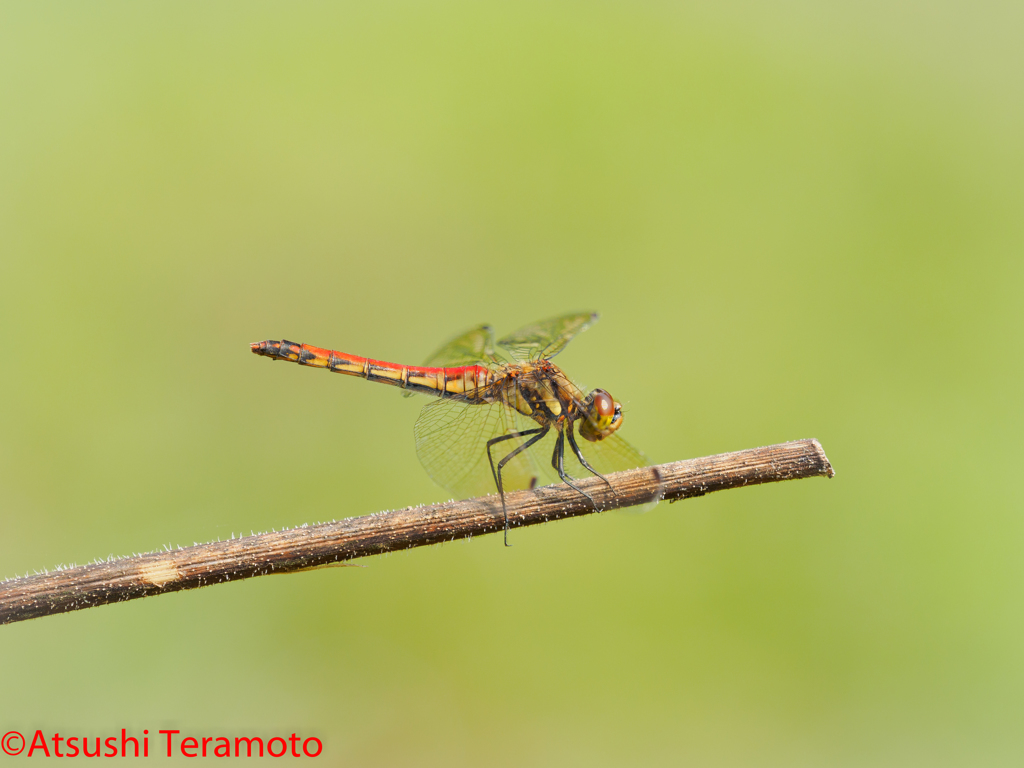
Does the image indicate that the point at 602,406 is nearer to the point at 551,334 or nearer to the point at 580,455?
the point at 580,455

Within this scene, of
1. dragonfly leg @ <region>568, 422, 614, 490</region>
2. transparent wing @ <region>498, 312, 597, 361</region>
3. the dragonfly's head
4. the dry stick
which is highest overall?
transparent wing @ <region>498, 312, 597, 361</region>

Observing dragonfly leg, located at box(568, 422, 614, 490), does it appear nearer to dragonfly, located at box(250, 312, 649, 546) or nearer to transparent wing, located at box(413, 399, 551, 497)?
dragonfly, located at box(250, 312, 649, 546)

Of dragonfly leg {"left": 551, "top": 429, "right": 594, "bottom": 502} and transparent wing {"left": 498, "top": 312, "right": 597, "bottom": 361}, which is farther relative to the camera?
transparent wing {"left": 498, "top": 312, "right": 597, "bottom": 361}

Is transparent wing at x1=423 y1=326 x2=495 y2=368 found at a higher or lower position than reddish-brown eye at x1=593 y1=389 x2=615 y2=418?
higher

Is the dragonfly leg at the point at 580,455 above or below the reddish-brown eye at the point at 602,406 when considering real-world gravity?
below

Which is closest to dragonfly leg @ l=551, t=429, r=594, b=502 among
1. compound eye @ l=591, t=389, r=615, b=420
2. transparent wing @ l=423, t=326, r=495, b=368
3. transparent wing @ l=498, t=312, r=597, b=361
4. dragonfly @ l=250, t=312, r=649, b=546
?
dragonfly @ l=250, t=312, r=649, b=546

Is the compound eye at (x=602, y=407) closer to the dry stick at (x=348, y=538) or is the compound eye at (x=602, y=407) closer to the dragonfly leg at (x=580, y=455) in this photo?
the dragonfly leg at (x=580, y=455)

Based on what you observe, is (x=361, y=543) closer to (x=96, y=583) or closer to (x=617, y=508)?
(x=96, y=583)

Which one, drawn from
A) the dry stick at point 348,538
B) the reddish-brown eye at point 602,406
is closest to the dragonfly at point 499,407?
the reddish-brown eye at point 602,406
